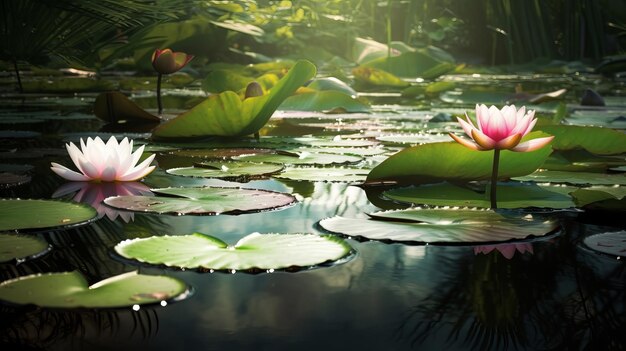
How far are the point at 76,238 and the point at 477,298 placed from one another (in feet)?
1.66

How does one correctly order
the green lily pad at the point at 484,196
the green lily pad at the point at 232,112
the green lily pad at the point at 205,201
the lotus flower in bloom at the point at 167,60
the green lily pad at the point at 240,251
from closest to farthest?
the green lily pad at the point at 240,251 < the green lily pad at the point at 205,201 < the green lily pad at the point at 484,196 < the green lily pad at the point at 232,112 < the lotus flower in bloom at the point at 167,60

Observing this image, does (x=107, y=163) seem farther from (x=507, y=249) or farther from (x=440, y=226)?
(x=507, y=249)

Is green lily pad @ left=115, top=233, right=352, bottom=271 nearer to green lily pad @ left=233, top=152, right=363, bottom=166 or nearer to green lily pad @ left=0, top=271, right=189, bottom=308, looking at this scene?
green lily pad @ left=0, top=271, right=189, bottom=308

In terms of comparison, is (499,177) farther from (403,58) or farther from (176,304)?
(403,58)

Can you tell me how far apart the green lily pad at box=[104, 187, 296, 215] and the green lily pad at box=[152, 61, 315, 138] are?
23.5 inches

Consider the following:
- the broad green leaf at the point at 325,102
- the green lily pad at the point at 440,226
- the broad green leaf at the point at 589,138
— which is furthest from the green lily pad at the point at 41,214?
the broad green leaf at the point at 325,102

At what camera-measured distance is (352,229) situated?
3.37ft

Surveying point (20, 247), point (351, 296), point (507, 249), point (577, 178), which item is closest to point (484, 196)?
point (577, 178)

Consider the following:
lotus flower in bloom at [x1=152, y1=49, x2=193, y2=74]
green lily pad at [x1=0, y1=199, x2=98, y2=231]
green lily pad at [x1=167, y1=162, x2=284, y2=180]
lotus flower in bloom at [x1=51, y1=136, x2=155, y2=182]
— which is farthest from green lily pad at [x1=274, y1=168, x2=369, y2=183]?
lotus flower in bloom at [x1=152, y1=49, x2=193, y2=74]

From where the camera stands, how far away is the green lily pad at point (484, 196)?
125cm

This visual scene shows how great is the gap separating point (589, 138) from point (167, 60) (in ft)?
A: 4.75

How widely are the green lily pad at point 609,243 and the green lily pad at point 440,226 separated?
6cm

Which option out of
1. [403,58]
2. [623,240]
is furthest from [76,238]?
[403,58]

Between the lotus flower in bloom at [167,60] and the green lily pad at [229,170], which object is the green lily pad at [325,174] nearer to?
the green lily pad at [229,170]
